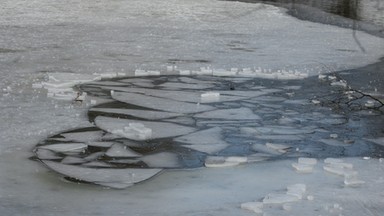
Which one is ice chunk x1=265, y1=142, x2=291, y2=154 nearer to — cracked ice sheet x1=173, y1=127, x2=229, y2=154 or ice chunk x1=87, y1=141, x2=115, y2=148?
cracked ice sheet x1=173, y1=127, x2=229, y2=154

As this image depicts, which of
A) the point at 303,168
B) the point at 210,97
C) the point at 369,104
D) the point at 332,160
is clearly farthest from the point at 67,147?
the point at 369,104

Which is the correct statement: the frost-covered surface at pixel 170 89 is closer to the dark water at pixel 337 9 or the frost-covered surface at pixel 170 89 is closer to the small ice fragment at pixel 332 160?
the small ice fragment at pixel 332 160

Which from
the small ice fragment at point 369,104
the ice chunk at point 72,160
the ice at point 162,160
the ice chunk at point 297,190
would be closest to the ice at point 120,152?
the ice at point 162,160

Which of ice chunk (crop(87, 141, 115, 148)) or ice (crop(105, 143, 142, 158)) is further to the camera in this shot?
ice chunk (crop(87, 141, 115, 148))

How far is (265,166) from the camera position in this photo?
5.63 meters

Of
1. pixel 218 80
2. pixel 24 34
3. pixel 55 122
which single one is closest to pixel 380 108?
pixel 218 80

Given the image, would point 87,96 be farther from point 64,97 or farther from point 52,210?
point 52,210

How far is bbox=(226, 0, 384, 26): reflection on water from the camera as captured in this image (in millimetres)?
20506

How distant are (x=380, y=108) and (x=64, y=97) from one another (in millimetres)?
3386

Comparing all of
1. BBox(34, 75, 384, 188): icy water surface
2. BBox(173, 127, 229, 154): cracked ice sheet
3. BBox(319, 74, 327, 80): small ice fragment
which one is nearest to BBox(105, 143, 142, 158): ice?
BBox(34, 75, 384, 188): icy water surface

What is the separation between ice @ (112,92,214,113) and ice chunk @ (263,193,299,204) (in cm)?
277

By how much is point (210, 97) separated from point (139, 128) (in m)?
1.82

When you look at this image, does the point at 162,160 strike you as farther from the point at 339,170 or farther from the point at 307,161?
the point at 339,170

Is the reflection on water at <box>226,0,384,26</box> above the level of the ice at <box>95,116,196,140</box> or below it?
below
